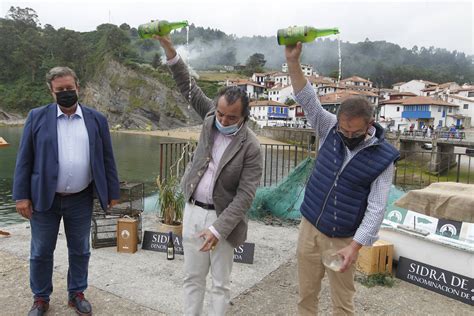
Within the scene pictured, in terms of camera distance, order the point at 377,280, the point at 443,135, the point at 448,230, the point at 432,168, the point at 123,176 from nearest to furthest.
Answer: the point at 377,280 < the point at 448,230 < the point at 123,176 < the point at 432,168 < the point at 443,135

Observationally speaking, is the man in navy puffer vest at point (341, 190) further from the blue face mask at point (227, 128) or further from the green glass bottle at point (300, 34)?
the blue face mask at point (227, 128)

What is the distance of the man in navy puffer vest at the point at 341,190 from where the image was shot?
201cm

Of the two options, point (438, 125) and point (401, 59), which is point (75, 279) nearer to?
point (438, 125)

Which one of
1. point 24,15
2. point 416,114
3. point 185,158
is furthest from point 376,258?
point 24,15

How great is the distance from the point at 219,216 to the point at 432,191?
3.34 metres

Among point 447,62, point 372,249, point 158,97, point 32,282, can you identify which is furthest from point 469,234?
point 447,62

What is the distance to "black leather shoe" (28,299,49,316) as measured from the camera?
276 centimetres

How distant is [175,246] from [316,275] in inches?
88.6

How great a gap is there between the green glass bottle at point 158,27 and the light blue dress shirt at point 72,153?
80cm

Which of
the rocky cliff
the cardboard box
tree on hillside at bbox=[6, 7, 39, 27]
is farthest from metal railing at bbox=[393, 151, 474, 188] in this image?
tree on hillside at bbox=[6, 7, 39, 27]

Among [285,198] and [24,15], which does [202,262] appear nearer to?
[285,198]

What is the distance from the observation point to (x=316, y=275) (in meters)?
2.36

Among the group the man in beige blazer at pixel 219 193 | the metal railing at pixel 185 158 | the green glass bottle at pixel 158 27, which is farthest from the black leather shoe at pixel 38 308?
the green glass bottle at pixel 158 27

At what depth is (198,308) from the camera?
7.84 ft
